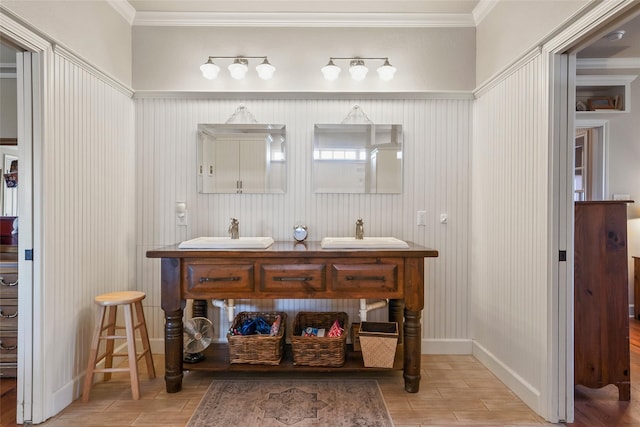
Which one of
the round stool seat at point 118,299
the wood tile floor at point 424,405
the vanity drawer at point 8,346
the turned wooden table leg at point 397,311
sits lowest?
the wood tile floor at point 424,405

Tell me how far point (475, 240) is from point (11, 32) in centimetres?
299

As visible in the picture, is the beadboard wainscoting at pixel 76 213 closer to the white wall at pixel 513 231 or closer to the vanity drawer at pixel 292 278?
the vanity drawer at pixel 292 278

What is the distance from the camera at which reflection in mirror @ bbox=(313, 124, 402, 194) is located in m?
2.68

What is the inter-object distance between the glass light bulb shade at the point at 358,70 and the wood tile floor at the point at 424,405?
2.09 m

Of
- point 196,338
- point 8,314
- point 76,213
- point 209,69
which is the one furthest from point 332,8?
point 8,314

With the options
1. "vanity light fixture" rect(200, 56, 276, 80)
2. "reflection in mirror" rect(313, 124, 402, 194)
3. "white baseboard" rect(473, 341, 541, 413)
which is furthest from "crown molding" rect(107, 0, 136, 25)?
"white baseboard" rect(473, 341, 541, 413)

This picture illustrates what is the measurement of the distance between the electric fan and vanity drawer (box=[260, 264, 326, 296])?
0.64 metres

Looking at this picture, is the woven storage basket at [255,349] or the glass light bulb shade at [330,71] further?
the glass light bulb shade at [330,71]

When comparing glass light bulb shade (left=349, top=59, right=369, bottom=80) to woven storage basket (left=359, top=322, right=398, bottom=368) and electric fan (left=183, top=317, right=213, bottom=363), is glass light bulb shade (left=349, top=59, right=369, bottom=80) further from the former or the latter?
electric fan (left=183, top=317, right=213, bottom=363)

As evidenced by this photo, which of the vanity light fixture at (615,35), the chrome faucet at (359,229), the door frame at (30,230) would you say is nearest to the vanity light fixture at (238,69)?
the door frame at (30,230)

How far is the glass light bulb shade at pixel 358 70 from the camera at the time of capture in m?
2.56

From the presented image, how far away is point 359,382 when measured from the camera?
88.5 inches

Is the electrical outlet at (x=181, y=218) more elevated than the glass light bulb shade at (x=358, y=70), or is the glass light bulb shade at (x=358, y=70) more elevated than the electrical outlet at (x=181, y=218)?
the glass light bulb shade at (x=358, y=70)

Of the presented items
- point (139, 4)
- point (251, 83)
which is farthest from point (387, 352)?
point (139, 4)
